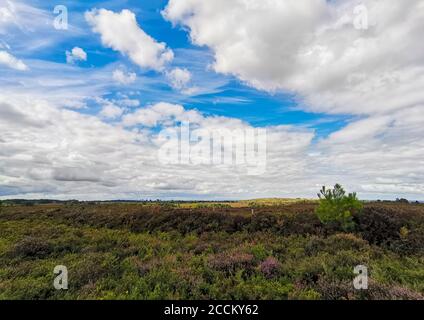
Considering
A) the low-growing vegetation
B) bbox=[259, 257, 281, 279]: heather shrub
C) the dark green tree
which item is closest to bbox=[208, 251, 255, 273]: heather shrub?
the low-growing vegetation

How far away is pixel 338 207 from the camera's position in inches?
530

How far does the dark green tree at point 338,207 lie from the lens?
13039mm

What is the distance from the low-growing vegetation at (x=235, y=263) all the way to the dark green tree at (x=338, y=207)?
310 millimetres

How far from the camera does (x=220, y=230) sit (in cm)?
1634

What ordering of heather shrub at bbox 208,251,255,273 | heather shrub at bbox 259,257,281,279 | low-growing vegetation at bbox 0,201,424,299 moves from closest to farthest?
low-growing vegetation at bbox 0,201,424,299
heather shrub at bbox 259,257,281,279
heather shrub at bbox 208,251,255,273

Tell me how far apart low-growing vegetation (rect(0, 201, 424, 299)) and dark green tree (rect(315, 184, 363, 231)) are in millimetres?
310

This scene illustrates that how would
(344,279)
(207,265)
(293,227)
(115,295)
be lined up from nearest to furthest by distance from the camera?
(115,295)
(344,279)
(207,265)
(293,227)

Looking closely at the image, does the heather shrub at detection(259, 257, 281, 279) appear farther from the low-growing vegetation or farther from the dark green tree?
the dark green tree

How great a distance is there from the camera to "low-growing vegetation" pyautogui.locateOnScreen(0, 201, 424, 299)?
665 centimetres

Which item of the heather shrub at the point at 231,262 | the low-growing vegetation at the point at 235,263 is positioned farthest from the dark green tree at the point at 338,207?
the heather shrub at the point at 231,262

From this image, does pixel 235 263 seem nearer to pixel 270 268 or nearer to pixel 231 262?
pixel 231 262
